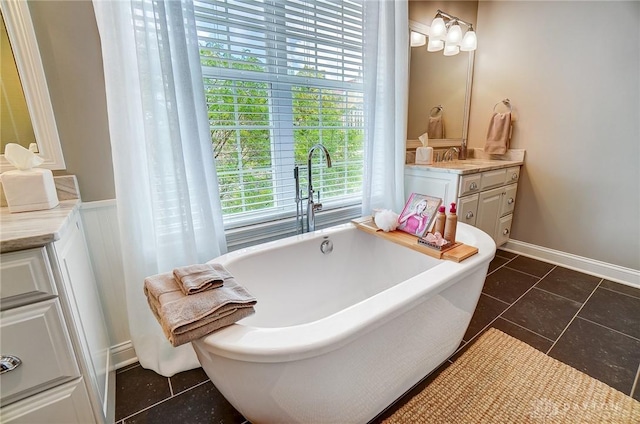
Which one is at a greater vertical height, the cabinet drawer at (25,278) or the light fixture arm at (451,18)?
the light fixture arm at (451,18)

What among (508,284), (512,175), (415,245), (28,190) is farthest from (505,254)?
(28,190)

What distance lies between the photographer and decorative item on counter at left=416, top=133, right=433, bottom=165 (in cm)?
245

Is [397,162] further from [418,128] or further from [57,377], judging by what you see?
[57,377]

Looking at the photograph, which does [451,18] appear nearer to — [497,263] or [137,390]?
[497,263]

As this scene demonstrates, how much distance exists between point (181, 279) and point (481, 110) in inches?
119

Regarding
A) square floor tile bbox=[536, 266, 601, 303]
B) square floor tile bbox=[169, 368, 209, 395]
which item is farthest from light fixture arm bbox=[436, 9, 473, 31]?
square floor tile bbox=[169, 368, 209, 395]

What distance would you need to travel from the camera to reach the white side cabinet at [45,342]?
0.77 meters

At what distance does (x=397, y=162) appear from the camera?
2.13 meters

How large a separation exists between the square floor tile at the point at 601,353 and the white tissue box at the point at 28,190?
8.10ft

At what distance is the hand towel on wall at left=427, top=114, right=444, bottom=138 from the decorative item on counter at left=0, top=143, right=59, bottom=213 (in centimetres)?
267

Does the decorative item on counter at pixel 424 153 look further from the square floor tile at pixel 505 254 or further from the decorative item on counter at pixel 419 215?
the square floor tile at pixel 505 254

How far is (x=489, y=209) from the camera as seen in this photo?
247 cm

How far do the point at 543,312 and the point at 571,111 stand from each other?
5.36ft

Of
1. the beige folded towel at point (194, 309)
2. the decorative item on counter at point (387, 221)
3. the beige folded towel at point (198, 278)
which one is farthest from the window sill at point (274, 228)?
the beige folded towel at point (194, 309)
